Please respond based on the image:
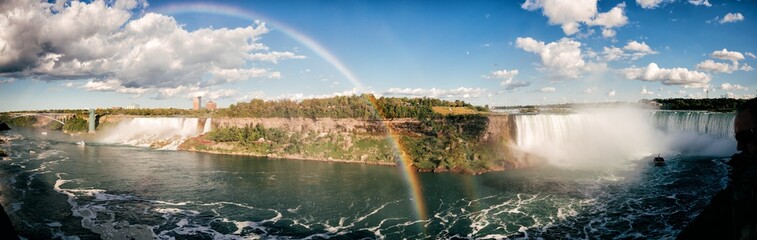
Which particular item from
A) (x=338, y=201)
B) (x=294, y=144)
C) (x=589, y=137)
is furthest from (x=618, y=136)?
(x=338, y=201)

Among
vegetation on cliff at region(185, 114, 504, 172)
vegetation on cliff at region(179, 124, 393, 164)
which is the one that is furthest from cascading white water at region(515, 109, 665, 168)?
vegetation on cliff at region(179, 124, 393, 164)

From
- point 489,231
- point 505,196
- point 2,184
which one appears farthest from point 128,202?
point 505,196

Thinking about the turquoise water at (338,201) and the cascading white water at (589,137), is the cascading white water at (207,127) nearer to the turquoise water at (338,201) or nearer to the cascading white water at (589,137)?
the turquoise water at (338,201)

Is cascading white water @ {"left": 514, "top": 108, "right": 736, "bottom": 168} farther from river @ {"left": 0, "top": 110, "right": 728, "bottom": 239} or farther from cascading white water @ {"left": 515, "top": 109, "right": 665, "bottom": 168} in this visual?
river @ {"left": 0, "top": 110, "right": 728, "bottom": 239}

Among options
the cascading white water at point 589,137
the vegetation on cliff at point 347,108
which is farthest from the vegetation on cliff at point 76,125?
the cascading white water at point 589,137

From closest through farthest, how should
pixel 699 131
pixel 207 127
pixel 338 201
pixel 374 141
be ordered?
pixel 338 201 < pixel 699 131 < pixel 374 141 < pixel 207 127

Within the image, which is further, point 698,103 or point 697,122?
point 698,103

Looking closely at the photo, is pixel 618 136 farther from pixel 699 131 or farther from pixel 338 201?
pixel 338 201
